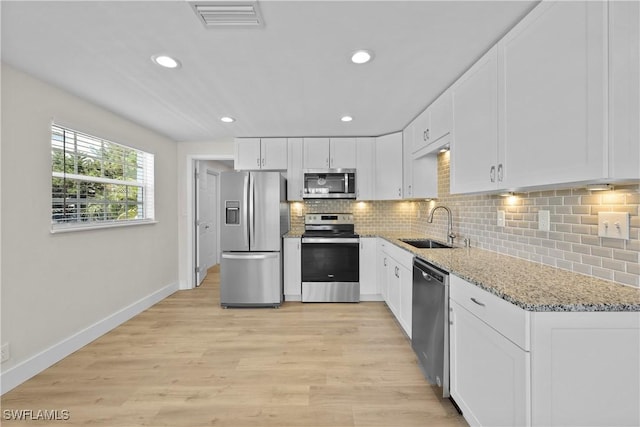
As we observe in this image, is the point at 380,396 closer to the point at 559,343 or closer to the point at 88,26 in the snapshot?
the point at 559,343

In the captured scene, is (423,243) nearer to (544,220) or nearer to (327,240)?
(327,240)

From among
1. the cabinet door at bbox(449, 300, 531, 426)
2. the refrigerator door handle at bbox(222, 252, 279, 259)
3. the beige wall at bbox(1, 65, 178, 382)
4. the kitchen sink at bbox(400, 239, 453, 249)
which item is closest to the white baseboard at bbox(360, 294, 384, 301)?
the kitchen sink at bbox(400, 239, 453, 249)

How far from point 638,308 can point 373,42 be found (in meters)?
1.79

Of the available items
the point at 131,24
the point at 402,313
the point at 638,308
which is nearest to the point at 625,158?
the point at 638,308

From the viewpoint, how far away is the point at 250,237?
359 cm

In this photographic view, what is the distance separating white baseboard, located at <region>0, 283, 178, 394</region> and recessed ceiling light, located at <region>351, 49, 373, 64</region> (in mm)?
3217

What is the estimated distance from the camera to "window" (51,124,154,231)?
7.96 ft

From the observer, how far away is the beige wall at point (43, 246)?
2.01m

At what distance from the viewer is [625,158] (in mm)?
1048

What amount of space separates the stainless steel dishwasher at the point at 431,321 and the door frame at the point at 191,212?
3282 millimetres

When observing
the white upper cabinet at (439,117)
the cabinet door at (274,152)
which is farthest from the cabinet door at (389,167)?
the cabinet door at (274,152)

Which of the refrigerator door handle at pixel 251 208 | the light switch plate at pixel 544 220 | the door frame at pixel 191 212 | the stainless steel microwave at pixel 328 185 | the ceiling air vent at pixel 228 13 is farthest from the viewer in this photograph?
the door frame at pixel 191 212

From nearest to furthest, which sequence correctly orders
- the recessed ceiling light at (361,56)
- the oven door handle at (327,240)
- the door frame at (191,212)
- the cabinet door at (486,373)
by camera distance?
the cabinet door at (486,373), the recessed ceiling light at (361,56), the oven door handle at (327,240), the door frame at (191,212)

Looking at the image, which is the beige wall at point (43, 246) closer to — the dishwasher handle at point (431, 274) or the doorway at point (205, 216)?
the doorway at point (205, 216)
